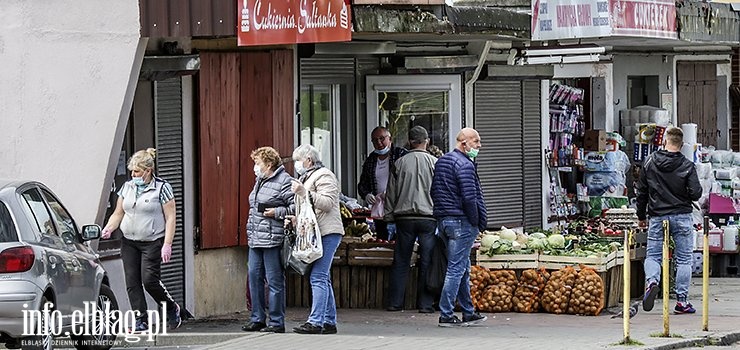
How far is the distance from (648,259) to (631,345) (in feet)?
9.69

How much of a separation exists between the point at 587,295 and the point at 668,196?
131 cm

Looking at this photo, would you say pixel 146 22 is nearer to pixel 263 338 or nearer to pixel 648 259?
pixel 263 338

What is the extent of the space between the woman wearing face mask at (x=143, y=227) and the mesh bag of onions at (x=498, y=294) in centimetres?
388

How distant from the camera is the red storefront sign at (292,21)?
14.2 m

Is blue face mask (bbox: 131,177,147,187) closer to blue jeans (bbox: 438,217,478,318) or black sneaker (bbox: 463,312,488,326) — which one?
blue jeans (bbox: 438,217,478,318)

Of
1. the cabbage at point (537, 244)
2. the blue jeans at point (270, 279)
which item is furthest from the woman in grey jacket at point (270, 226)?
the cabbage at point (537, 244)

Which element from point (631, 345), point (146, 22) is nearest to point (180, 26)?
point (146, 22)

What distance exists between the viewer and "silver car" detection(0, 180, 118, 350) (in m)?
11.1

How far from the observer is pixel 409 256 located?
16.8 meters

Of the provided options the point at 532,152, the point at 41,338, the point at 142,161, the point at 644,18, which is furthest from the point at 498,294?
the point at 41,338

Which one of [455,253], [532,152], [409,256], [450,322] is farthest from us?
[532,152]

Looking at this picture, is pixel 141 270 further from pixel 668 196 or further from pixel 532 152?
pixel 532 152

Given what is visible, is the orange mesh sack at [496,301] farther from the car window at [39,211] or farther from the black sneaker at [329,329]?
the car window at [39,211]

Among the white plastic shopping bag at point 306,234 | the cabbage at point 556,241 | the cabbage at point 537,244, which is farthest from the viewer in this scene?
the cabbage at point 556,241
